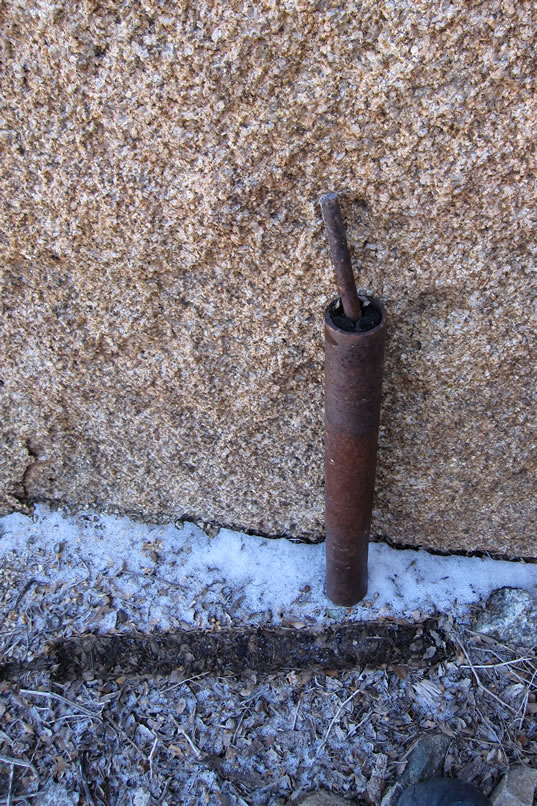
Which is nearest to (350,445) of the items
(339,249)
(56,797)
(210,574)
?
(339,249)

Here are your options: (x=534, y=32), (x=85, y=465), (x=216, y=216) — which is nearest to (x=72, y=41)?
(x=216, y=216)

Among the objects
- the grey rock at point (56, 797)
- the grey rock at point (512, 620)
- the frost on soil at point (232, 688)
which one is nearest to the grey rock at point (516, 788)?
the frost on soil at point (232, 688)

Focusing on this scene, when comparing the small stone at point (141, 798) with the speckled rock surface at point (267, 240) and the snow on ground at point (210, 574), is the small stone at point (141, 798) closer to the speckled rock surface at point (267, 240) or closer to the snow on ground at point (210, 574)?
the snow on ground at point (210, 574)

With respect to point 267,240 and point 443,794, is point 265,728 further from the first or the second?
point 267,240

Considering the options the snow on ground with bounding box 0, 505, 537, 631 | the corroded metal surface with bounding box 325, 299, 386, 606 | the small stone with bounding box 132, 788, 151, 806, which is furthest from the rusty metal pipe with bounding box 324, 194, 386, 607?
the small stone with bounding box 132, 788, 151, 806

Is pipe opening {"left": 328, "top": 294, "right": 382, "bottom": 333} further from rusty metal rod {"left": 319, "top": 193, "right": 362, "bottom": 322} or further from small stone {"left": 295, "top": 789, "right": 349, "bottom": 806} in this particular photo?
small stone {"left": 295, "top": 789, "right": 349, "bottom": 806}

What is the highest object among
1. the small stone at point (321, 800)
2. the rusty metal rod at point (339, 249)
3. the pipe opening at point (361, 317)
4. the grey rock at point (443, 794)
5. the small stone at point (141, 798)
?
the rusty metal rod at point (339, 249)

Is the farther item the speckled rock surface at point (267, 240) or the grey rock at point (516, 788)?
the grey rock at point (516, 788)
